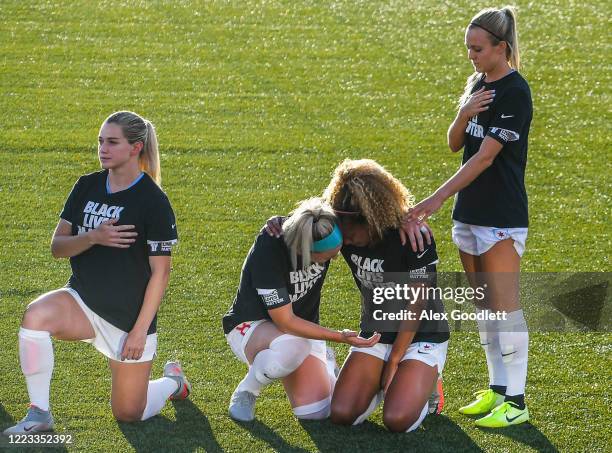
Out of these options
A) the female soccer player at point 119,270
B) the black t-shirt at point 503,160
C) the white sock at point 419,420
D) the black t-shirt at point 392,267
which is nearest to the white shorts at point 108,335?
the female soccer player at point 119,270

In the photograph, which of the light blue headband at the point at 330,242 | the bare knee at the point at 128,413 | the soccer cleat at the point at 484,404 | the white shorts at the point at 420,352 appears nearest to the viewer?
the light blue headband at the point at 330,242

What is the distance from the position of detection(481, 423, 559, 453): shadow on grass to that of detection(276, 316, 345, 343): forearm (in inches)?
32.4

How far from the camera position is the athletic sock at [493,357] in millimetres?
5203

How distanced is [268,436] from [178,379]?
1.86 ft

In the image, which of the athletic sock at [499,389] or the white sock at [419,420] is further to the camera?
the athletic sock at [499,389]

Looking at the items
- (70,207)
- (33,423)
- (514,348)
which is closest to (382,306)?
(514,348)

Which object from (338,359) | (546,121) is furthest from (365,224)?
(546,121)

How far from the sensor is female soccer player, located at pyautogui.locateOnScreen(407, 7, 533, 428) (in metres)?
4.96

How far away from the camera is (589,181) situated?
8414mm

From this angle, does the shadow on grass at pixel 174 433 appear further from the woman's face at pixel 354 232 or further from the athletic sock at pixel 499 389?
the athletic sock at pixel 499 389

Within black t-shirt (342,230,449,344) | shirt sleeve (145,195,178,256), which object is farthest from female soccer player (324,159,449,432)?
shirt sleeve (145,195,178,256)

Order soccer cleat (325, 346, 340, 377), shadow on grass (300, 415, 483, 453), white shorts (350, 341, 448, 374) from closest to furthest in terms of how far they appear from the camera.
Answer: shadow on grass (300, 415, 483, 453) → white shorts (350, 341, 448, 374) → soccer cleat (325, 346, 340, 377)

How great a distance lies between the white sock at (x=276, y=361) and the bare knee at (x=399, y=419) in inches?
18.6

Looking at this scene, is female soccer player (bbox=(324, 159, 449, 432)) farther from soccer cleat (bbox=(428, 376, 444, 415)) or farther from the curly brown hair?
soccer cleat (bbox=(428, 376, 444, 415))
